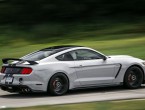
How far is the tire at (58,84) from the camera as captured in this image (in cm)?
Answer: 1305

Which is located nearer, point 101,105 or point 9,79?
point 101,105

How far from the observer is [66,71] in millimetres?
13289

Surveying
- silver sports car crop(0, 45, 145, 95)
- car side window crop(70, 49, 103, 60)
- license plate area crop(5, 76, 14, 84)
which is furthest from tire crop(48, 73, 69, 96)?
license plate area crop(5, 76, 14, 84)

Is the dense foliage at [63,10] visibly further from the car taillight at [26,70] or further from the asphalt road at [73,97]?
the car taillight at [26,70]

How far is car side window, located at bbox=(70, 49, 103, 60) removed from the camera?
13.7 metres

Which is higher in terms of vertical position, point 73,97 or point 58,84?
point 58,84

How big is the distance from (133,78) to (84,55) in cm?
174

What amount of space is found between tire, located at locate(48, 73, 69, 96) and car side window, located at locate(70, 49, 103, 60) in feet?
2.59

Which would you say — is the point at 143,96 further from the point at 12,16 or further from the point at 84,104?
the point at 12,16

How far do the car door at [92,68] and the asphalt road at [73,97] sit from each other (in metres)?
0.36

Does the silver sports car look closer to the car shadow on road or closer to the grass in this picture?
the car shadow on road

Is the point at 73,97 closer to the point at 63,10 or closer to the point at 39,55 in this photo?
the point at 39,55

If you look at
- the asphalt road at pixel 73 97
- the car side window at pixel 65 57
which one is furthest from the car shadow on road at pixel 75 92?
the car side window at pixel 65 57

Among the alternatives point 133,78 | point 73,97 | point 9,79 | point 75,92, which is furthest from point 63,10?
point 73,97
